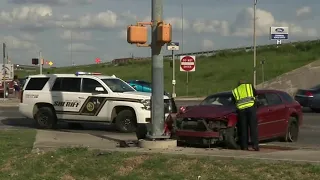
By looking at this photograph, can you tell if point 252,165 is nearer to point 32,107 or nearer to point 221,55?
point 32,107

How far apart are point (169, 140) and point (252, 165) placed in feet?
10.6

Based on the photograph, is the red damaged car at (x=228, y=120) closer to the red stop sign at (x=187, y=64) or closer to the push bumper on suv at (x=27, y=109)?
the push bumper on suv at (x=27, y=109)

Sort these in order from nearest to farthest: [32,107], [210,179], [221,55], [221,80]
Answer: [210,179], [32,107], [221,80], [221,55]

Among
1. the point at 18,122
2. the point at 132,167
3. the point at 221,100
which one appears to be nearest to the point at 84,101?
the point at 18,122

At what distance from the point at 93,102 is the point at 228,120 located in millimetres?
6646

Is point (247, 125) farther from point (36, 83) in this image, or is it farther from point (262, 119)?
point (36, 83)

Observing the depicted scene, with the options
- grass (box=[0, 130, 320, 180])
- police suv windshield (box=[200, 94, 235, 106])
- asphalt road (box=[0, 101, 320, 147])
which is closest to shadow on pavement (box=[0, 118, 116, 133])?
asphalt road (box=[0, 101, 320, 147])

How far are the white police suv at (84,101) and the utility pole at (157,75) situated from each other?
13.5ft

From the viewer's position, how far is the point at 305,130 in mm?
19422

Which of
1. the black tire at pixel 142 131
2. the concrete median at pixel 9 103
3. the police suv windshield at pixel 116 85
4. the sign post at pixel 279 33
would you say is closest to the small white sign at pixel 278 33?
the sign post at pixel 279 33

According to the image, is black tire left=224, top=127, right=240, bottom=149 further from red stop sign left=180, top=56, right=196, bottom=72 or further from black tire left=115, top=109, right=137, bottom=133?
red stop sign left=180, top=56, right=196, bottom=72

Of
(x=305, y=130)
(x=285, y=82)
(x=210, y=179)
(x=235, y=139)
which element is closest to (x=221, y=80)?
(x=285, y=82)

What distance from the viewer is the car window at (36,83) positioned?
19.9 m

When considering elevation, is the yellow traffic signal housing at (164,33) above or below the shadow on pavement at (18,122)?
above
